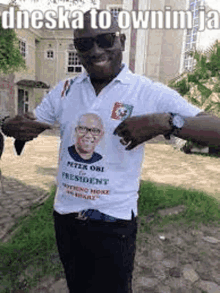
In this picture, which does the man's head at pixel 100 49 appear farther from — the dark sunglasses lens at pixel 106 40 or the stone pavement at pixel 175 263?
the stone pavement at pixel 175 263

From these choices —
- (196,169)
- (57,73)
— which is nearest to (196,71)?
(196,169)

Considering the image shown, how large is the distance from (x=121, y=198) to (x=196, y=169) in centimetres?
766

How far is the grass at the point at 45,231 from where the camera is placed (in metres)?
3.03

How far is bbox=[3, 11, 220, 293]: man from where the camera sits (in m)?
1.40

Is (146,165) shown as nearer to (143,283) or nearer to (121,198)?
(143,283)

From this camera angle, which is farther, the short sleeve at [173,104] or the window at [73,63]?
the window at [73,63]

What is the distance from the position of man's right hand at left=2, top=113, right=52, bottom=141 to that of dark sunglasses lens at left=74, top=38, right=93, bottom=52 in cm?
46

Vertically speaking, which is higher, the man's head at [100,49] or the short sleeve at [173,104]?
the man's head at [100,49]

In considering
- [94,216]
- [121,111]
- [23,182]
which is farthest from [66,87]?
[23,182]

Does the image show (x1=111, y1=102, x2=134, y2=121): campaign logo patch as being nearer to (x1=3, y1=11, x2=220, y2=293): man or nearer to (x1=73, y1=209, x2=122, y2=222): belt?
(x1=3, y1=11, x2=220, y2=293): man

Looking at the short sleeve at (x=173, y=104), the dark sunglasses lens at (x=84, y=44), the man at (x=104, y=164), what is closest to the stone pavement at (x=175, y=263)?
the man at (x=104, y=164)

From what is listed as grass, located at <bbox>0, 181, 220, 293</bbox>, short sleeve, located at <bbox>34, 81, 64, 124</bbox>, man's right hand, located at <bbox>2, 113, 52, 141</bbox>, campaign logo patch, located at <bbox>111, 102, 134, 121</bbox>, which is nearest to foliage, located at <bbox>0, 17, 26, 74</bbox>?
grass, located at <bbox>0, 181, 220, 293</bbox>

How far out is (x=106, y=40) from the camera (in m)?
1.43

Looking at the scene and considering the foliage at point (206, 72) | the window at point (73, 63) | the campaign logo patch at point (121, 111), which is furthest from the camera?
the window at point (73, 63)
